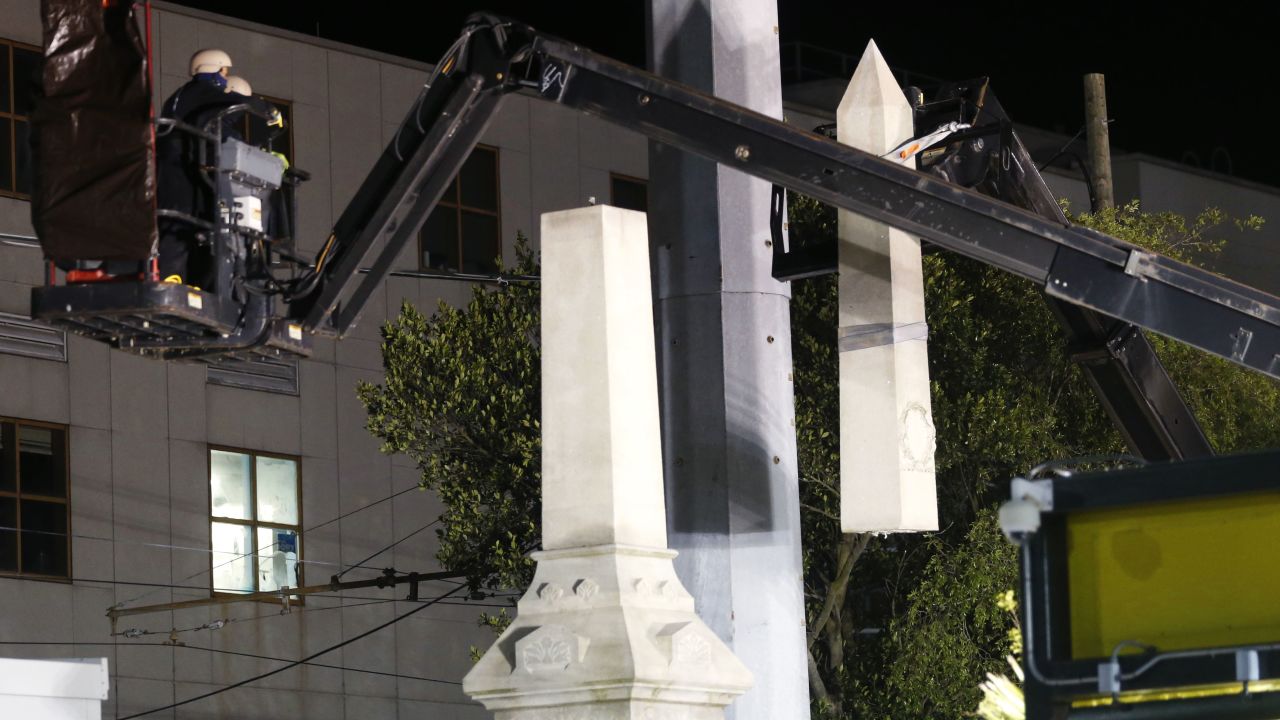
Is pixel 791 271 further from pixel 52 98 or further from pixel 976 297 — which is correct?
pixel 976 297

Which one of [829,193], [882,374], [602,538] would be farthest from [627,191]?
[602,538]

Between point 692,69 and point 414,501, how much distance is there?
22114 millimetres

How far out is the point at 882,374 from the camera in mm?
10227

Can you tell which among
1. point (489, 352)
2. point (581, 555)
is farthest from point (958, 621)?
point (581, 555)

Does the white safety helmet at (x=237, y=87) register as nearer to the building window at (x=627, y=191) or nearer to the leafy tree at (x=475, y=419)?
the leafy tree at (x=475, y=419)

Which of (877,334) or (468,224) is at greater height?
(468,224)

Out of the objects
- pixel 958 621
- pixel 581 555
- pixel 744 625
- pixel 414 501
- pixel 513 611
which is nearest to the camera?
pixel 581 555

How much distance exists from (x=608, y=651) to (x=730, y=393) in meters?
1.87

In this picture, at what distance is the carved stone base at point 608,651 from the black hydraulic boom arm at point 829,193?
7.30 feet

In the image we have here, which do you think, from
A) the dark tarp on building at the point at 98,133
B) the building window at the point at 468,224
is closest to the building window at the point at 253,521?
the building window at the point at 468,224

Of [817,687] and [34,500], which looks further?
[34,500]

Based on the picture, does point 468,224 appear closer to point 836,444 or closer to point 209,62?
point 836,444

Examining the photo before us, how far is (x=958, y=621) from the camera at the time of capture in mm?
23031

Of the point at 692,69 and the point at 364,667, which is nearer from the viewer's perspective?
the point at 692,69
